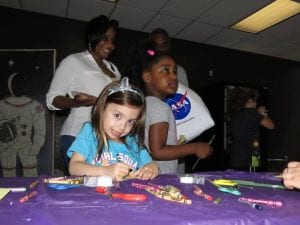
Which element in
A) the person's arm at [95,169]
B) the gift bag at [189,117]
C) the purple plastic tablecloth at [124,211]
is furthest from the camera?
the gift bag at [189,117]

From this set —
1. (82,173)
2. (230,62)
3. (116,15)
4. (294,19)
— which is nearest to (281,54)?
(230,62)

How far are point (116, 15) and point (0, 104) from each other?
1805 mm

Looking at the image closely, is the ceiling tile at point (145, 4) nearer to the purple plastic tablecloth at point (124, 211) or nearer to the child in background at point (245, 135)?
the child in background at point (245, 135)

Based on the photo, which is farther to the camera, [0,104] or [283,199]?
[0,104]

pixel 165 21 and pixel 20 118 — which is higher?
pixel 165 21

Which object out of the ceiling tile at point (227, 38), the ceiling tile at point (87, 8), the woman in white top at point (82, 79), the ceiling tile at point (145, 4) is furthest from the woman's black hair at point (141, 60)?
the ceiling tile at point (227, 38)

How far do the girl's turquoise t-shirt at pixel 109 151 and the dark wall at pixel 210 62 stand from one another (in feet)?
9.81

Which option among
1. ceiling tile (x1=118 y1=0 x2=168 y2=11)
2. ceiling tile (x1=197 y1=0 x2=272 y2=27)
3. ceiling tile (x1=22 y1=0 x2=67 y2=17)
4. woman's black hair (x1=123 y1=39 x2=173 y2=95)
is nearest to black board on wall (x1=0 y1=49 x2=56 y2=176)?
ceiling tile (x1=22 y1=0 x2=67 y2=17)

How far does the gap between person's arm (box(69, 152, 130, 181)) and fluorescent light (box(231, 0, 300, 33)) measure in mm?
3306

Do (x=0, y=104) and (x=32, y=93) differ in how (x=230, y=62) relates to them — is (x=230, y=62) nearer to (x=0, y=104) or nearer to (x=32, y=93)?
(x=32, y=93)

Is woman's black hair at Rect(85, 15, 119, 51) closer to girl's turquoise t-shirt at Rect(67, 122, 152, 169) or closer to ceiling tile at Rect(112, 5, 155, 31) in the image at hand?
girl's turquoise t-shirt at Rect(67, 122, 152, 169)

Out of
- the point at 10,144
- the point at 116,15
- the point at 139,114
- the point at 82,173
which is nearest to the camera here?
the point at 82,173

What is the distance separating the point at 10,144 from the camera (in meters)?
3.76

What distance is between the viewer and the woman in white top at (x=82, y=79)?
182 centimetres
